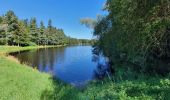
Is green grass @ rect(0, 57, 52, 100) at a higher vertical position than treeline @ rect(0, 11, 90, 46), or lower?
lower

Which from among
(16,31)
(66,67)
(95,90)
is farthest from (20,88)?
(16,31)

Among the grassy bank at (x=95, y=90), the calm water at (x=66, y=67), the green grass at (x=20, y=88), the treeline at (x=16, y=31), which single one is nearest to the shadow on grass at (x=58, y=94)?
the grassy bank at (x=95, y=90)

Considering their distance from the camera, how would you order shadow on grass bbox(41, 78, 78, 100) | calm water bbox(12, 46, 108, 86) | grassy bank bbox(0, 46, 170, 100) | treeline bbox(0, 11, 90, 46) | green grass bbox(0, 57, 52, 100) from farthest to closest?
treeline bbox(0, 11, 90, 46)
calm water bbox(12, 46, 108, 86)
shadow on grass bbox(41, 78, 78, 100)
green grass bbox(0, 57, 52, 100)
grassy bank bbox(0, 46, 170, 100)

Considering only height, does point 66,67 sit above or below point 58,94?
below

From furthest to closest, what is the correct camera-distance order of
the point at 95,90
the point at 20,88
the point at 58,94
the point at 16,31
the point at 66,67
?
the point at 16,31, the point at 66,67, the point at 20,88, the point at 58,94, the point at 95,90

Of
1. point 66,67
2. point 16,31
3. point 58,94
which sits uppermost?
point 16,31

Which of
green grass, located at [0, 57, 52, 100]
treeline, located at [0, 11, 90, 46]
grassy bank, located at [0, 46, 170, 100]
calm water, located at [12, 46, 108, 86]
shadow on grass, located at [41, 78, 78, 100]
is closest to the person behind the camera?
grassy bank, located at [0, 46, 170, 100]

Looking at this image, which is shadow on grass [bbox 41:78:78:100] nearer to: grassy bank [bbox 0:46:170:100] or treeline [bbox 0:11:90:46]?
grassy bank [bbox 0:46:170:100]

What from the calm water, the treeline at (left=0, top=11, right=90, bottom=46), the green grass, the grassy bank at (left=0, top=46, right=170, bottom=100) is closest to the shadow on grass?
the grassy bank at (left=0, top=46, right=170, bottom=100)

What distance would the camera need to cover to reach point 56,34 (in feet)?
333

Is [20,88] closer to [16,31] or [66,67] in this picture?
[66,67]

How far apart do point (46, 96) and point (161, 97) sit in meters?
5.87

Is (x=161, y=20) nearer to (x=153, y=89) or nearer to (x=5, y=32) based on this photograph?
(x=153, y=89)

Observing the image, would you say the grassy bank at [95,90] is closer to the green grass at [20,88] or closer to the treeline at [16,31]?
the green grass at [20,88]
